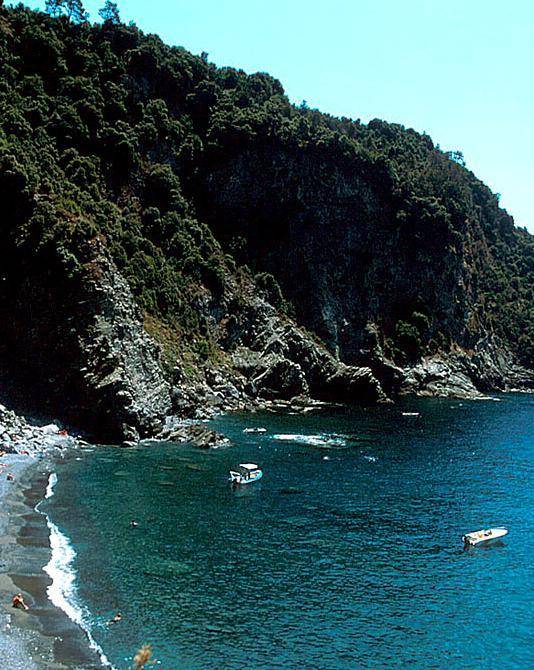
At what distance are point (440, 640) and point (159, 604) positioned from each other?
52.7 ft

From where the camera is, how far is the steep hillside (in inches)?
3091

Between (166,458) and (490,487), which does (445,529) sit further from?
(166,458)

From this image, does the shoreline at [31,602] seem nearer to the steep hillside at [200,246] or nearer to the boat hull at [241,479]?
the boat hull at [241,479]

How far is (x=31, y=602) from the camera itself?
34.5m

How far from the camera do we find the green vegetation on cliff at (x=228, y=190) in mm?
113875

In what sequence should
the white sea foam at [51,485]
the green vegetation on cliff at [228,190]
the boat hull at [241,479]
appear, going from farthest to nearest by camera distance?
the green vegetation on cliff at [228,190] < the boat hull at [241,479] < the white sea foam at [51,485]

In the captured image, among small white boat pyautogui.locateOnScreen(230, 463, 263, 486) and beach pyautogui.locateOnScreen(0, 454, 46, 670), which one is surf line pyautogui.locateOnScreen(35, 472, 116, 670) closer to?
beach pyautogui.locateOnScreen(0, 454, 46, 670)

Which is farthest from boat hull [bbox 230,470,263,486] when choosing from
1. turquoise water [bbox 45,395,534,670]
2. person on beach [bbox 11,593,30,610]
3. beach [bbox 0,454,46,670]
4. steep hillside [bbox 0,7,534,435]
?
person on beach [bbox 11,593,30,610]

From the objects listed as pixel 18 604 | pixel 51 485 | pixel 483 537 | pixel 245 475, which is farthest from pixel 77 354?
pixel 483 537

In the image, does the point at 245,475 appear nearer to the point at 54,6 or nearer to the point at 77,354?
the point at 77,354

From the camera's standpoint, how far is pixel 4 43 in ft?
390

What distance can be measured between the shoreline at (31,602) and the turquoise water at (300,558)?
5.04 feet

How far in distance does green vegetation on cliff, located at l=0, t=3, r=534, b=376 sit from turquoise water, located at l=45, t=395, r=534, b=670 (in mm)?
46636

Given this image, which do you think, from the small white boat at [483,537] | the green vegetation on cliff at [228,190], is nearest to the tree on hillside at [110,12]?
the green vegetation on cliff at [228,190]
